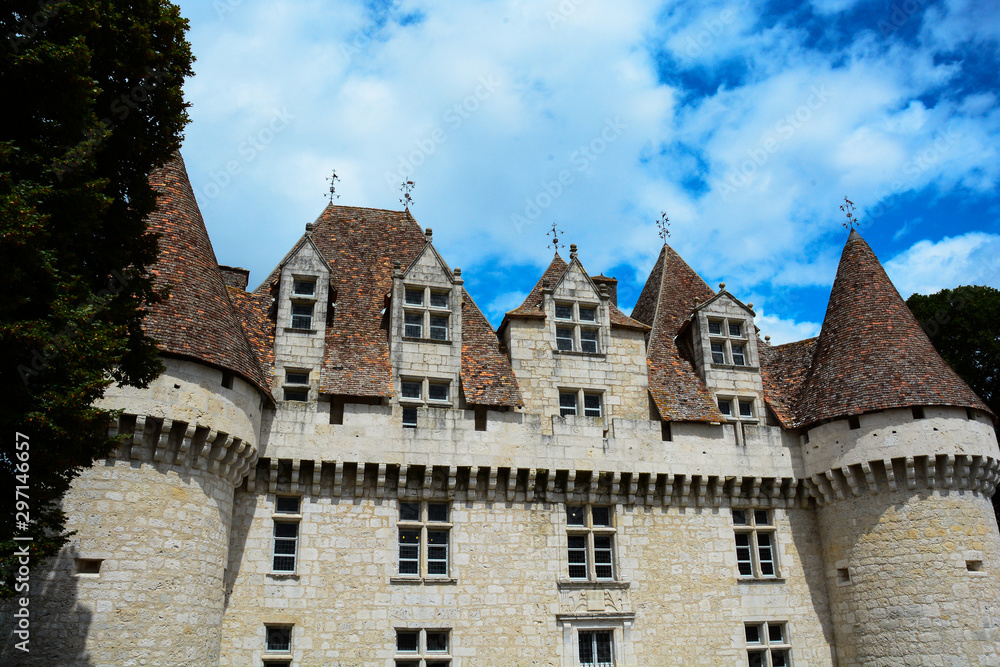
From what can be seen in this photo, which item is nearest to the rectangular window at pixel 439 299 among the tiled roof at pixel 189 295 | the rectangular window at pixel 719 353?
the tiled roof at pixel 189 295

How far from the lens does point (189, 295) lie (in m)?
15.7

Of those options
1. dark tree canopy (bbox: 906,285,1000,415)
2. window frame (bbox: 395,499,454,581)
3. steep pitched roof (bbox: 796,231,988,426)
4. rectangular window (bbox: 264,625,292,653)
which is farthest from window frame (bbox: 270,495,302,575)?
dark tree canopy (bbox: 906,285,1000,415)

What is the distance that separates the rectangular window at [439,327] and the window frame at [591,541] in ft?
15.5

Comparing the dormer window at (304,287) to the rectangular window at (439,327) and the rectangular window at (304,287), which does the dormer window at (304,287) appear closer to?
the rectangular window at (304,287)

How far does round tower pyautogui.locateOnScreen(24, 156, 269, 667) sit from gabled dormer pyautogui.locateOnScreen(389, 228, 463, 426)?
3247mm

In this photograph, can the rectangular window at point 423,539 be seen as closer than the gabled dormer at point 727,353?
Yes

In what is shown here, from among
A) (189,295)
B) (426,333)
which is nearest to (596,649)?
(426,333)

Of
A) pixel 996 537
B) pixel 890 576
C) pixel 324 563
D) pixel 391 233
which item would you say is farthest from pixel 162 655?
pixel 996 537

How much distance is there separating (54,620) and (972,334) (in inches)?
1011

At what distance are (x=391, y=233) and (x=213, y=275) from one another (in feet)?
19.3

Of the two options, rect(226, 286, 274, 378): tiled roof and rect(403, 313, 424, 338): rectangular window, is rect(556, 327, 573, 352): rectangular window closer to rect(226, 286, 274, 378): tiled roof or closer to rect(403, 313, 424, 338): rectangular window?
rect(403, 313, 424, 338): rectangular window

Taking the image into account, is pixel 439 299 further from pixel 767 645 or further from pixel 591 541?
pixel 767 645

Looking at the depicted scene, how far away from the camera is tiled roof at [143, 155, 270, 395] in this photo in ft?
49.1

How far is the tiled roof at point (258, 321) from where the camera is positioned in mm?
17797
